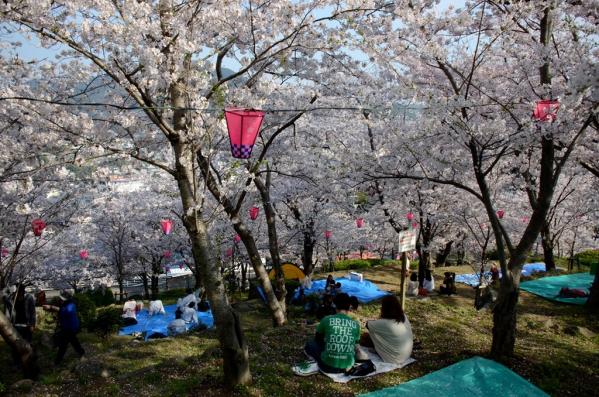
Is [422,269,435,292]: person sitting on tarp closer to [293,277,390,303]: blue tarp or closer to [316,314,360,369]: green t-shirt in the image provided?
[293,277,390,303]: blue tarp

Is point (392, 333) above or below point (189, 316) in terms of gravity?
above

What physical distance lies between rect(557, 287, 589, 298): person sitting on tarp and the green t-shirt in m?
10.3

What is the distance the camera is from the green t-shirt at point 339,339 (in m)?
5.95

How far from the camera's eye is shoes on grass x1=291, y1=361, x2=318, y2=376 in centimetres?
618

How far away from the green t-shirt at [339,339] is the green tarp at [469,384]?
0.69 metres

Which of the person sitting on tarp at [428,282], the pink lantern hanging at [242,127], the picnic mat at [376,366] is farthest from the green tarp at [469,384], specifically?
the person sitting on tarp at [428,282]

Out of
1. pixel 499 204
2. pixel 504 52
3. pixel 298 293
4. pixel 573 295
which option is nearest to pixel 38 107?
pixel 504 52

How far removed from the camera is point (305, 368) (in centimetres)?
627

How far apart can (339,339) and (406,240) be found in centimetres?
256

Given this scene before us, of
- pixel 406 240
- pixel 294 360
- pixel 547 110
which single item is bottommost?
pixel 294 360

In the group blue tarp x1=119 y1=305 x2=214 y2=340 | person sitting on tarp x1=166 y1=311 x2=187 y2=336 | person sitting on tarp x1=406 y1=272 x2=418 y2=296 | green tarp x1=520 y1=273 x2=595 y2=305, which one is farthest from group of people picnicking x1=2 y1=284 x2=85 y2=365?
green tarp x1=520 y1=273 x2=595 y2=305

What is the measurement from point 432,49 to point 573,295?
10452mm

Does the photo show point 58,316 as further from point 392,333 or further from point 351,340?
point 392,333

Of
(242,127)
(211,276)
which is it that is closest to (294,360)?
(211,276)
